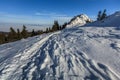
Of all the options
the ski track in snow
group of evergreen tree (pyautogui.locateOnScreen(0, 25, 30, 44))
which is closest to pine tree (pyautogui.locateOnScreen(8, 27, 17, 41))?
group of evergreen tree (pyautogui.locateOnScreen(0, 25, 30, 44))

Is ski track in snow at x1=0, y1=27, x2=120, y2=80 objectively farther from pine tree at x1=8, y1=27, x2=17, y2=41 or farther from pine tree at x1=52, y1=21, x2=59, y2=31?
pine tree at x1=52, y1=21, x2=59, y2=31

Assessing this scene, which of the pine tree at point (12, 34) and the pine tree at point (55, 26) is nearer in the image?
the pine tree at point (12, 34)

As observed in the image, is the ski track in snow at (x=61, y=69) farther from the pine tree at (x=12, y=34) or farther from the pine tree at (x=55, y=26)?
the pine tree at (x=55, y=26)

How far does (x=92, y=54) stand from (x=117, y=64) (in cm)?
185

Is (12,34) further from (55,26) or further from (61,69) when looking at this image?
(61,69)

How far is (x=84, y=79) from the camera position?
673cm

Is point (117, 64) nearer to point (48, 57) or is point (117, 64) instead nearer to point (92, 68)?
point (92, 68)

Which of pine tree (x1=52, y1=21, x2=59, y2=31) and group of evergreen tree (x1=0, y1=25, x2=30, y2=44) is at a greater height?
pine tree (x1=52, y1=21, x2=59, y2=31)

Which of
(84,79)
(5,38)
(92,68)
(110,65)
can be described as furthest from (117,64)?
(5,38)

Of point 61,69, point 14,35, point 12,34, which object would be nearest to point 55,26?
point 14,35

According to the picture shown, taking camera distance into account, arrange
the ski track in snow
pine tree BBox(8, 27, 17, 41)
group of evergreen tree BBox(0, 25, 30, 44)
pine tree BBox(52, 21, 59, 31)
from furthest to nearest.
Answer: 1. pine tree BBox(52, 21, 59, 31)
2. pine tree BBox(8, 27, 17, 41)
3. group of evergreen tree BBox(0, 25, 30, 44)
4. the ski track in snow

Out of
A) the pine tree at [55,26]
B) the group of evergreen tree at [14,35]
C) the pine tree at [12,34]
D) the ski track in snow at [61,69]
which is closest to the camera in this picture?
the ski track in snow at [61,69]

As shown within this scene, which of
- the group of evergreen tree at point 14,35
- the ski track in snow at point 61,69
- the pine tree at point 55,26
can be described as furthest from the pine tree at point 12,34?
the ski track in snow at point 61,69

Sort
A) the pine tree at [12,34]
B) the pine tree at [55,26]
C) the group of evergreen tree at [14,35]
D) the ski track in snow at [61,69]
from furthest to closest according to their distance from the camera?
the pine tree at [55,26] < the pine tree at [12,34] < the group of evergreen tree at [14,35] < the ski track in snow at [61,69]
